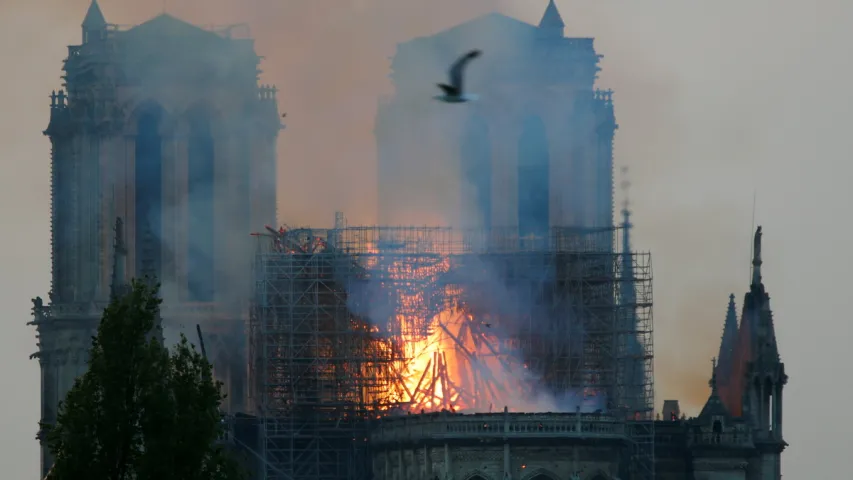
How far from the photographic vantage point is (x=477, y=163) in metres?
163

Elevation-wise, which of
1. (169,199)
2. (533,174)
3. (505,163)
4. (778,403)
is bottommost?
(778,403)

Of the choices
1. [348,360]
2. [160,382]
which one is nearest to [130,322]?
A: [160,382]

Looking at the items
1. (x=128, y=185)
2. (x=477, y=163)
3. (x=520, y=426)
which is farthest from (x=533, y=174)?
(x=520, y=426)

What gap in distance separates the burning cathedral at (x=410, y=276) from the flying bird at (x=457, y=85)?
0.72m

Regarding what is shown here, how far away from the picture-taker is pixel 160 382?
9806 cm

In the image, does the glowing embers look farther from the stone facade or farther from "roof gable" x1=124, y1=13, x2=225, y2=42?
"roof gable" x1=124, y1=13, x2=225, y2=42

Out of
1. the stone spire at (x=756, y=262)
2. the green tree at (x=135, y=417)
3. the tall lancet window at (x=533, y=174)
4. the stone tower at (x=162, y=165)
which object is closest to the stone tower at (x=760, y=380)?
the stone spire at (x=756, y=262)

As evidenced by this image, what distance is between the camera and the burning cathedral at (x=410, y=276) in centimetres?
14262

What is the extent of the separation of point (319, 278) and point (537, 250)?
10.3 meters

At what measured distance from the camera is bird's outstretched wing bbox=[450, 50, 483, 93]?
528 ft

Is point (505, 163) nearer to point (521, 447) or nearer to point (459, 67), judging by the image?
point (459, 67)

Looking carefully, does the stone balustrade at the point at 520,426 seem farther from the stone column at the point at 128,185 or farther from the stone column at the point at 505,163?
the stone column at the point at 128,185

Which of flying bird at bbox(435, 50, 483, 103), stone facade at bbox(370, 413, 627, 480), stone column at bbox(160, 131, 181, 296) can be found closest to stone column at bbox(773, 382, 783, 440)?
stone facade at bbox(370, 413, 627, 480)

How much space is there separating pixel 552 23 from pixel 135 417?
67775 millimetres
